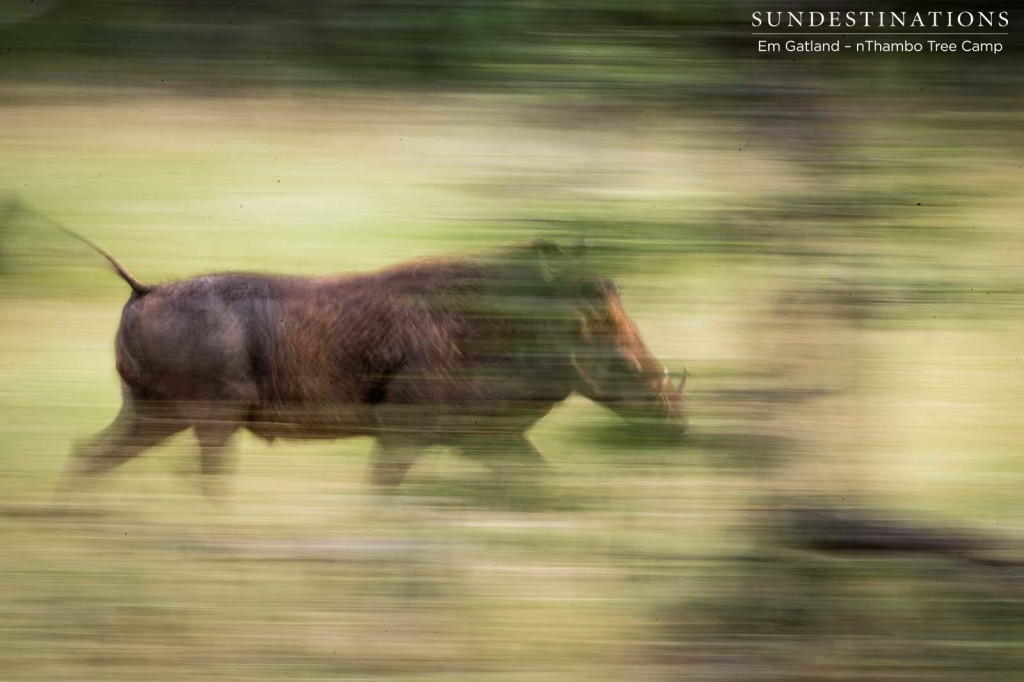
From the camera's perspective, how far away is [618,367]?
5.69 ft

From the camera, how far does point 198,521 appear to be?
1811 mm

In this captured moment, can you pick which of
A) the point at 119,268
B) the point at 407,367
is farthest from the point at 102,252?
the point at 407,367

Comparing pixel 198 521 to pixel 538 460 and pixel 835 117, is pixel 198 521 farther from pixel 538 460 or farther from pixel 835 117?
pixel 835 117

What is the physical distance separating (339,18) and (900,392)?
1014mm

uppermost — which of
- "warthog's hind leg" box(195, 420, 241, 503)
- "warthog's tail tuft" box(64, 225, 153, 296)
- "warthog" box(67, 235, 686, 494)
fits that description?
"warthog's tail tuft" box(64, 225, 153, 296)

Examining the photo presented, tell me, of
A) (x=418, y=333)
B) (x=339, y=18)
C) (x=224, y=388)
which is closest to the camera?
(x=339, y=18)

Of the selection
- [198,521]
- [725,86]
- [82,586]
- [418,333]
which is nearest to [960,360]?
[725,86]

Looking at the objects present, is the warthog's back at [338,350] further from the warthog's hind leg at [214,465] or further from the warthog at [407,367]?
the warthog's hind leg at [214,465]

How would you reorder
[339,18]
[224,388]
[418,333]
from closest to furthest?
[339,18]
[418,333]
[224,388]

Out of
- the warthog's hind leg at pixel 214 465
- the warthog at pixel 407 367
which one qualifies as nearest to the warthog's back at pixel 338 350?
the warthog at pixel 407 367

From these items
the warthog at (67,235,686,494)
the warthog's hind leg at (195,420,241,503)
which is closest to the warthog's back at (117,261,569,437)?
the warthog at (67,235,686,494)

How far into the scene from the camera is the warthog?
171cm

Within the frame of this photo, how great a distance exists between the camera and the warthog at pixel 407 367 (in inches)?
67.4

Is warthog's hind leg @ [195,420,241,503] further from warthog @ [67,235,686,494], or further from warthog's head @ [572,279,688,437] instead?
warthog's head @ [572,279,688,437]
